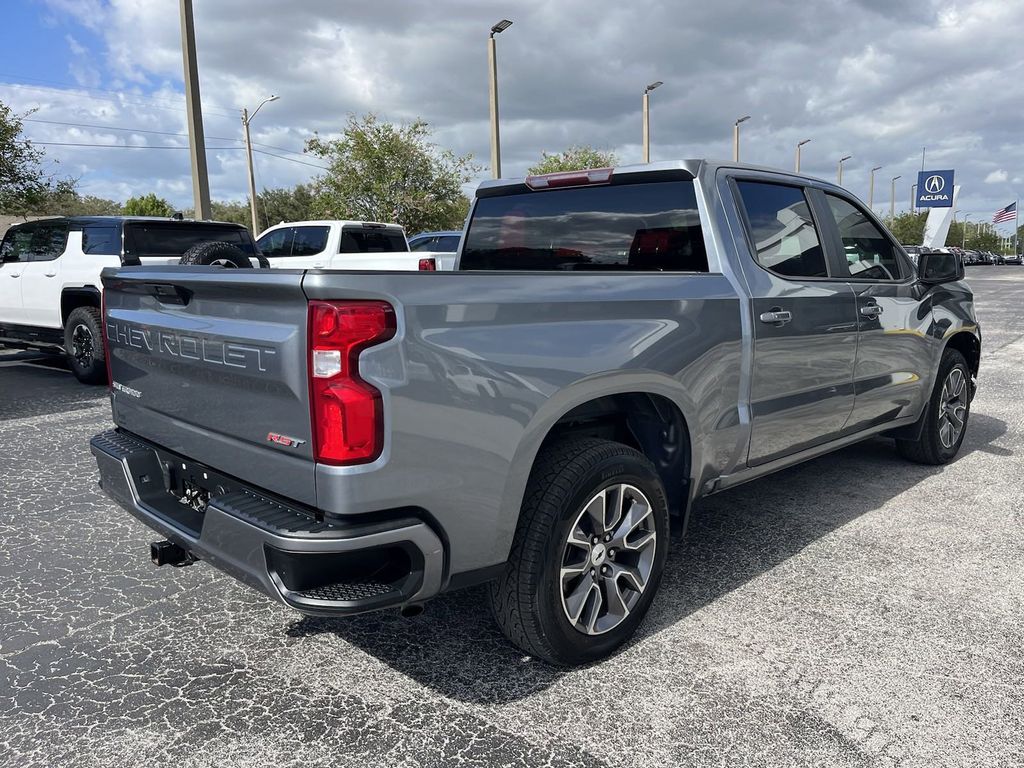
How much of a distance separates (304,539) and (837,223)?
11.1ft

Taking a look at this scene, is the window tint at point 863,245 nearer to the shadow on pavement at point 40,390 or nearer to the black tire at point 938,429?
the black tire at point 938,429

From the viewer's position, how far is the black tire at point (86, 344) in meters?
8.48

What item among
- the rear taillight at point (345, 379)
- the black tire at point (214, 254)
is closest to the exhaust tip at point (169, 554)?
the rear taillight at point (345, 379)

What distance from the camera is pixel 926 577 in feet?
12.0

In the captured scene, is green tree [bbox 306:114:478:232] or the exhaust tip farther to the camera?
green tree [bbox 306:114:478:232]

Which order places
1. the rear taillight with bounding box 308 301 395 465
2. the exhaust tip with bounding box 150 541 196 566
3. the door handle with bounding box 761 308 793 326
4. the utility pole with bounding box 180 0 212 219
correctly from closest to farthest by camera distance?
the rear taillight with bounding box 308 301 395 465 < the exhaust tip with bounding box 150 541 196 566 < the door handle with bounding box 761 308 793 326 < the utility pole with bounding box 180 0 212 219

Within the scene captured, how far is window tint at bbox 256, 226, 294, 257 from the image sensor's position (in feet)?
44.4

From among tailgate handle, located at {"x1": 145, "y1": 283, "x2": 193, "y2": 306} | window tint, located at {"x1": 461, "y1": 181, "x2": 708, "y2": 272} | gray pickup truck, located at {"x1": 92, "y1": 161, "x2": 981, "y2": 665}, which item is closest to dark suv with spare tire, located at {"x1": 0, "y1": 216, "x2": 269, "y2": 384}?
window tint, located at {"x1": 461, "y1": 181, "x2": 708, "y2": 272}

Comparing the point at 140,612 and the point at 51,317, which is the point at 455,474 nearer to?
the point at 140,612

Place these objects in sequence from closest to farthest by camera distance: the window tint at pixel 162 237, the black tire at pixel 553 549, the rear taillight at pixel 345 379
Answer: the rear taillight at pixel 345 379 < the black tire at pixel 553 549 < the window tint at pixel 162 237

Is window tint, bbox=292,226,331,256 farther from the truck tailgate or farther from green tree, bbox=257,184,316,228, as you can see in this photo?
green tree, bbox=257,184,316,228

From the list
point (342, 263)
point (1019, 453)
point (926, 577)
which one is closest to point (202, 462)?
point (926, 577)

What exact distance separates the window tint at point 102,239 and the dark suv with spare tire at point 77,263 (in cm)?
1

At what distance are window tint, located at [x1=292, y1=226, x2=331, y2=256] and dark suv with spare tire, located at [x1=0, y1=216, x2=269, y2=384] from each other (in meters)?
3.65
